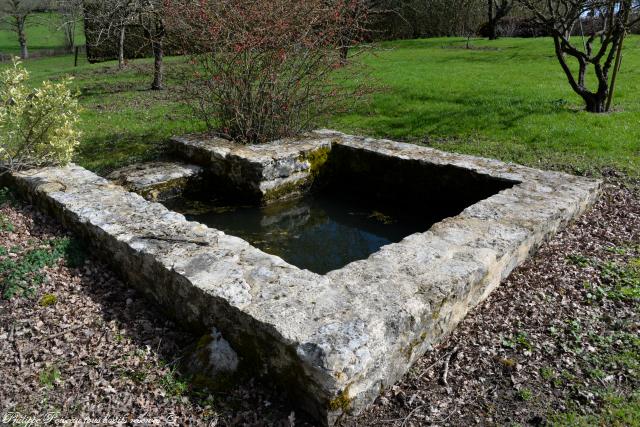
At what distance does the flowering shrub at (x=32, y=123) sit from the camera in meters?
6.11

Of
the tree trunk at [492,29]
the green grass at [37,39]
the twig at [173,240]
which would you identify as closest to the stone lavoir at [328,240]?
the twig at [173,240]

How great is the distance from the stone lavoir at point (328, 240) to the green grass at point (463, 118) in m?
1.79

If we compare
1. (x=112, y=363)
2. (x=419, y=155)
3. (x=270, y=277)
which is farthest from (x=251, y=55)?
(x=112, y=363)

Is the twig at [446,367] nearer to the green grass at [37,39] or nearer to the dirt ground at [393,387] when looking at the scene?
the dirt ground at [393,387]

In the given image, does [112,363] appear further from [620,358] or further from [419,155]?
[419,155]

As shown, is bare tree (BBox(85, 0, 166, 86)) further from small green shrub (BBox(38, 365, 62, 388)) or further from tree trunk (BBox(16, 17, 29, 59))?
tree trunk (BBox(16, 17, 29, 59))

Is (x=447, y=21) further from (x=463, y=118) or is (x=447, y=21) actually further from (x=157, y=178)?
(x=157, y=178)

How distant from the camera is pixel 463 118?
411 inches

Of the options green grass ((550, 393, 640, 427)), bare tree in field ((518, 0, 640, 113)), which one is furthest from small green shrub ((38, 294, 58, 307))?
bare tree in field ((518, 0, 640, 113))

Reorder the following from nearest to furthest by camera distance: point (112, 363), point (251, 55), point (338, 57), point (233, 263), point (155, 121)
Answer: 1. point (112, 363)
2. point (233, 263)
3. point (251, 55)
4. point (338, 57)
5. point (155, 121)

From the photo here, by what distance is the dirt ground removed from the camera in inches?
132

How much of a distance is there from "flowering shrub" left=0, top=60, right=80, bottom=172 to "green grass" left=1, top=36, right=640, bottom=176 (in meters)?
1.58

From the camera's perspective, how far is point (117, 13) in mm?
12805

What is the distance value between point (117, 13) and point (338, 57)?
732 centimetres
